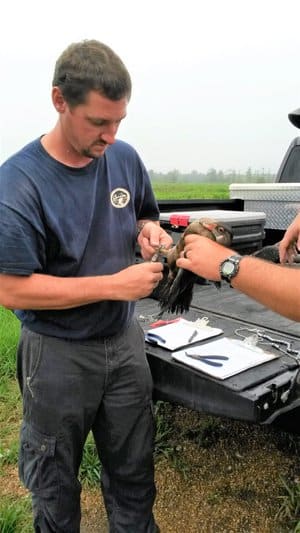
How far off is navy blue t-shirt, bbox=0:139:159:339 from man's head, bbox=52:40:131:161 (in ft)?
0.50

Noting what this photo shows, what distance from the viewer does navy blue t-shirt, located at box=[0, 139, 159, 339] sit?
1957 mm

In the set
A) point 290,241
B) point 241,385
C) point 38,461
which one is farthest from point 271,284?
point 38,461

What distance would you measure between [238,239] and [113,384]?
2.42 m

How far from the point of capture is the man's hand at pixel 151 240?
2.46 meters

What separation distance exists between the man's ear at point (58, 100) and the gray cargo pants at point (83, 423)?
3.37 ft

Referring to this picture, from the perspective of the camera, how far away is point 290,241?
273 centimetres

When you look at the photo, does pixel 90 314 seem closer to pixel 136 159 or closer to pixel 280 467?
pixel 136 159

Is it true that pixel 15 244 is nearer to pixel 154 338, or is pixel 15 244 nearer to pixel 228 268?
pixel 228 268

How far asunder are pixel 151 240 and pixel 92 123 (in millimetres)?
688

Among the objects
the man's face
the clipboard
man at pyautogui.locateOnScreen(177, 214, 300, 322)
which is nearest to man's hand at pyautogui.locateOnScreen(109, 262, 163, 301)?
man at pyautogui.locateOnScreen(177, 214, 300, 322)

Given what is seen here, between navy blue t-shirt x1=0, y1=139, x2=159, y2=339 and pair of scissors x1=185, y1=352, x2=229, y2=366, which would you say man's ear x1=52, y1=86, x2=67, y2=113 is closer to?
navy blue t-shirt x1=0, y1=139, x2=159, y2=339

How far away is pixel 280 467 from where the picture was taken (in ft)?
11.2

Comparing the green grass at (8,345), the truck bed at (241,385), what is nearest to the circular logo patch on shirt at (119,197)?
the truck bed at (241,385)

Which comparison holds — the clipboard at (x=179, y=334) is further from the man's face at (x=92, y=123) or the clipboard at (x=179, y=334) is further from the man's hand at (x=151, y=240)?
the man's face at (x=92, y=123)
